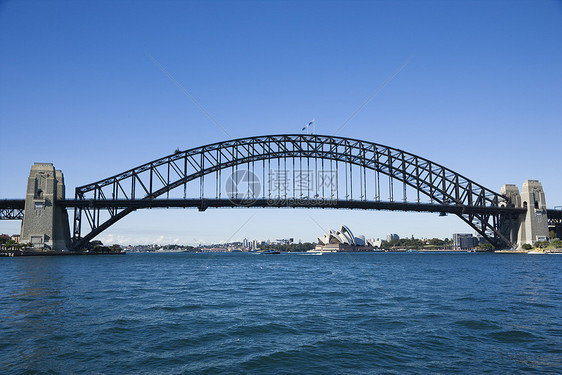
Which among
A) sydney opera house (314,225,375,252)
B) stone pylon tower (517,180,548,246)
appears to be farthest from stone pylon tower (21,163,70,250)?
sydney opera house (314,225,375,252)

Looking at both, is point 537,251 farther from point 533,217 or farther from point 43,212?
point 43,212

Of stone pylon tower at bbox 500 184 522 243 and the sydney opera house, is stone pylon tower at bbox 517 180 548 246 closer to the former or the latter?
stone pylon tower at bbox 500 184 522 243

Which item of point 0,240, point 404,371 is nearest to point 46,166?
point 0,240

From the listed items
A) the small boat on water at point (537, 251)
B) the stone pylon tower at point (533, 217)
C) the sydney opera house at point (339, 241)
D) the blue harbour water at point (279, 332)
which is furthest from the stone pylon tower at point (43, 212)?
the sydney opera house at point (339, 241)

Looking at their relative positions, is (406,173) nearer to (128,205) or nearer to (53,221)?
(128,205)

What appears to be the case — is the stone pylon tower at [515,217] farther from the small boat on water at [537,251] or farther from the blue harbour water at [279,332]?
the blue harbour water at [279,332]

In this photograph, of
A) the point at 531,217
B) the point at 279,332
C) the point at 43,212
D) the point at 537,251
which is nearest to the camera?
the point at 279,332

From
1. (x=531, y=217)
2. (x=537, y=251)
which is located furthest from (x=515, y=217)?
(x=537, y=251)
